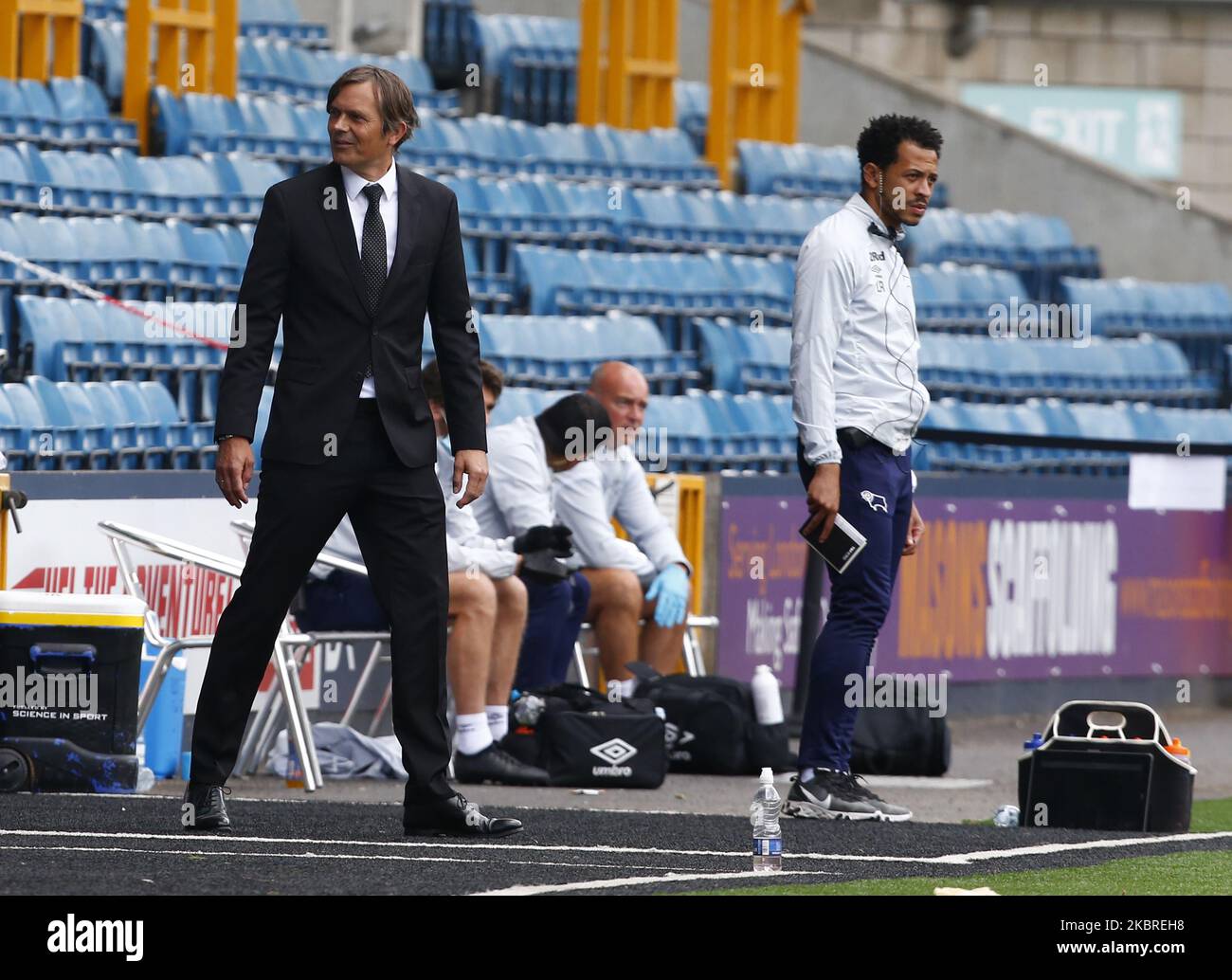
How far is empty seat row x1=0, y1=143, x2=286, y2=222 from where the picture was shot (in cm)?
1255

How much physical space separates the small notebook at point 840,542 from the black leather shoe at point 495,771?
1955 millimetres

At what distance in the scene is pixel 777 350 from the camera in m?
15.0

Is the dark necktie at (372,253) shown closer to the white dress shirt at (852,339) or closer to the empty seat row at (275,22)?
the white dress shirt at (852,339)

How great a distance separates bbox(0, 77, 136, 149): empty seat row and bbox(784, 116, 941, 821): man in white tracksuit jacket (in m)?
6.61

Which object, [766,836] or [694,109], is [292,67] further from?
[766,836]

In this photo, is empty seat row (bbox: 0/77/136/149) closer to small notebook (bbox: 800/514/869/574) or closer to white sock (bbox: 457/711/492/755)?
white sock (bbox: 457/711/492/755)

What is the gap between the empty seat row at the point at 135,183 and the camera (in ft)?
41.2

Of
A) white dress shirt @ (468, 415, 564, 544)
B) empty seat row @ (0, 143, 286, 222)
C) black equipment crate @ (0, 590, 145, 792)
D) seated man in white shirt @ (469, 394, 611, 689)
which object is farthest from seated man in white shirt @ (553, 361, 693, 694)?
empty seat row @ (0, 143, 286, 222)

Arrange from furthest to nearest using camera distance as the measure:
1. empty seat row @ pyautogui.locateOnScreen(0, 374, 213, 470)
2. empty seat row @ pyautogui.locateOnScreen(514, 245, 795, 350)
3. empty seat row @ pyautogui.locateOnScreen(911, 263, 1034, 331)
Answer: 1. empty seat row @ pyautogui.locateOnScreen(911, 263, 1034, 331)
2. empty seat row @ pyautogui.locateOnScreen(514, 245, 795, 350)
3. empty seat row @ pyautogui.locateOnScreen(0, 374, 213, 470)

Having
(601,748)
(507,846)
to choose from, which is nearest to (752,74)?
(601,748)

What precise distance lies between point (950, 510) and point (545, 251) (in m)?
3.33

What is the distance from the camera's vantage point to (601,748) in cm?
883
